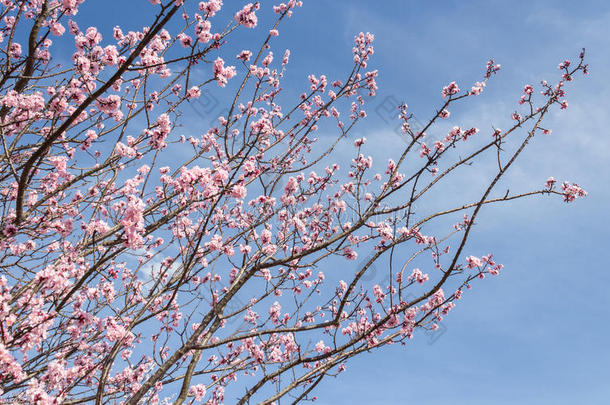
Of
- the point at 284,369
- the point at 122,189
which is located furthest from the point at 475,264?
the point at 122,189

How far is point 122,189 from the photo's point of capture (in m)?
5.90

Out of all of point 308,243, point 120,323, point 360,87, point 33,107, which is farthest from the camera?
point 360,87

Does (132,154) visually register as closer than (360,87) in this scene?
Yes

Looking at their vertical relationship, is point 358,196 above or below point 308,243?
below

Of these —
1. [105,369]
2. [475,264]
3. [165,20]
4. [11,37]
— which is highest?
[11,37]

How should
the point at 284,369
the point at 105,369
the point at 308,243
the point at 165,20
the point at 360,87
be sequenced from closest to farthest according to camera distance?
the point at 165,20 → the point at 105,369 → the point at 284,369 → the point at 308,243 → the point at 360,87

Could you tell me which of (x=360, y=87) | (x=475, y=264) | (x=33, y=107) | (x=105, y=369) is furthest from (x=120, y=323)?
(x=360, y=87)

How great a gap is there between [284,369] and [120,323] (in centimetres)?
229

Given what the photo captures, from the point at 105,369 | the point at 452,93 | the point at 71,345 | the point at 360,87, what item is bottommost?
the point at 105,369

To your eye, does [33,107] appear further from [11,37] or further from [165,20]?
[165,20]

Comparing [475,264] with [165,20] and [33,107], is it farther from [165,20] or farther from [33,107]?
[33,107]

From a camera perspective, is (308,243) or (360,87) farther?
(360,87)

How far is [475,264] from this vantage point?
5.54 meters

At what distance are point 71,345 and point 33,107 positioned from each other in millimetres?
3125
